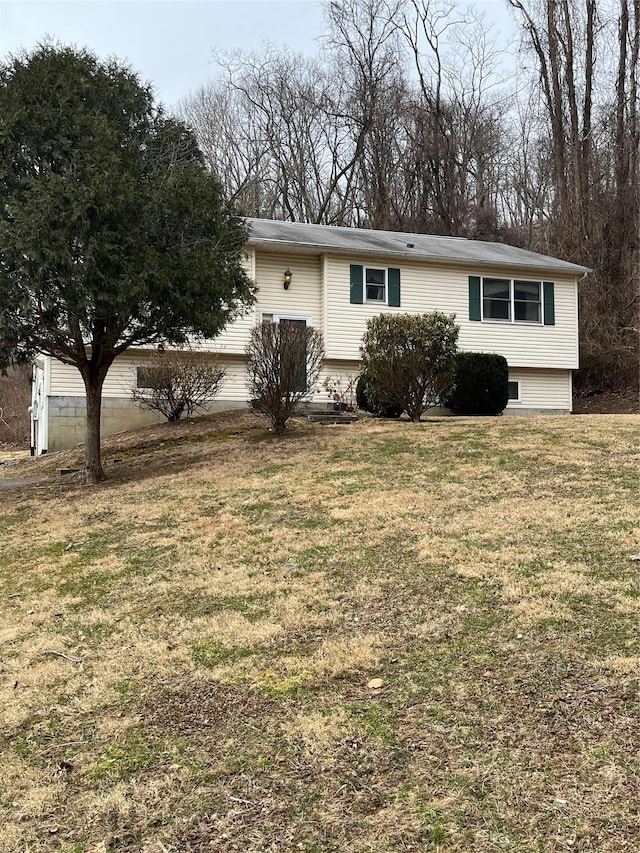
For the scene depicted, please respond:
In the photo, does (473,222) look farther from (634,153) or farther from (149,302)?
(149,302)

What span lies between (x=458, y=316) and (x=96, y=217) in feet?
37.7

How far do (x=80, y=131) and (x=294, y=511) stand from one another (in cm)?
591

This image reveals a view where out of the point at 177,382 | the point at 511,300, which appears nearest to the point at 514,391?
the point at 511,300

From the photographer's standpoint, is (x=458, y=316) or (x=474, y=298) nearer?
(x=458, y=316)

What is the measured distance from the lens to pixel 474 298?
1856 cm

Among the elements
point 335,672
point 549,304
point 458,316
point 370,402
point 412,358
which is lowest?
point 335,672

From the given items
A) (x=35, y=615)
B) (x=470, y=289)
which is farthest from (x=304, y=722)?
→ (x=470, y=289)

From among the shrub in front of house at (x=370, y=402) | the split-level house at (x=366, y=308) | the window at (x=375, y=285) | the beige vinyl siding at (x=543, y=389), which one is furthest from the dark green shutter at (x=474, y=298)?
the shrub in front of house at (x=370, y=402)

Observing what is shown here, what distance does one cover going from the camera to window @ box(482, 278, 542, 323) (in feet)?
61.6

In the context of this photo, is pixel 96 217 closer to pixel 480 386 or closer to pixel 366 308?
pixel 366 308

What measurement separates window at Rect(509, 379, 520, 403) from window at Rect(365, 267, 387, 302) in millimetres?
4460

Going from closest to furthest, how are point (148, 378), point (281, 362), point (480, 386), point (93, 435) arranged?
point (93, 435) < point (281, 362) < point (148, 378) < point (480, 386)

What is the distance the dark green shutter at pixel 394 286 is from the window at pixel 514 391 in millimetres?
4087

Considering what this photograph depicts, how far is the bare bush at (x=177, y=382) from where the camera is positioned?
15023 mm
